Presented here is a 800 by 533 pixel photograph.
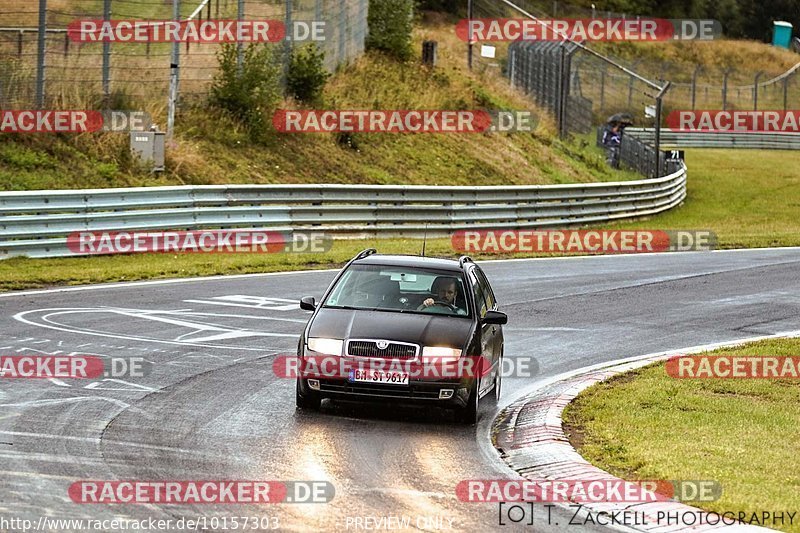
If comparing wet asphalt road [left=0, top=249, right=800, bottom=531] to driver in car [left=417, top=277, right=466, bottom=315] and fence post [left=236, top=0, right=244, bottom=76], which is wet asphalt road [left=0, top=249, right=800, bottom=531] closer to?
driver in car [left=417, top=277, right=466, bottom=315]

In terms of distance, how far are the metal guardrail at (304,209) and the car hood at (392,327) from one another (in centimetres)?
1046

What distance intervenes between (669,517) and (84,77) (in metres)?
21.5

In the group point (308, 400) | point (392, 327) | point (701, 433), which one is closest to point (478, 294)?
point (392, 327)

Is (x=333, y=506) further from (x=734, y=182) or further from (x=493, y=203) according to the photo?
(x=734, y=182)

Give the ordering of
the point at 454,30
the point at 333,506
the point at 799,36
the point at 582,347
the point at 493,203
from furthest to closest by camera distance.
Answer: the point at 799,36, the point at 454,30, the point at 493,203, the point at 582,347, the point at 333,506

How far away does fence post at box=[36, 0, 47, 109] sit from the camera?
25477 mm

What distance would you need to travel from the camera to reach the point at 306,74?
3519cm

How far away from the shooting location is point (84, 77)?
27.4m

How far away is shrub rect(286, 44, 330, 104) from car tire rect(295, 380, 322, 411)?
24.2 metres

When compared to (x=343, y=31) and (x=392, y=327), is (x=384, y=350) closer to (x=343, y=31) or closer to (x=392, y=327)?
(x=392, y=327)

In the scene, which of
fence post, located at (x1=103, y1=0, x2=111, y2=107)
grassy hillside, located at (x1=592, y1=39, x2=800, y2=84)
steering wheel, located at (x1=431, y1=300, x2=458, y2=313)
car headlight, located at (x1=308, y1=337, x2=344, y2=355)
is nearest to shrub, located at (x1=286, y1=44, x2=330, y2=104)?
fence post, located at (x1=103, y1=0, x2=111, y2=107)

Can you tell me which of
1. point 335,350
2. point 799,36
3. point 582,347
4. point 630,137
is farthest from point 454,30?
point 335,350

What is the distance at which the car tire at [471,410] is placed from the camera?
38.4ft

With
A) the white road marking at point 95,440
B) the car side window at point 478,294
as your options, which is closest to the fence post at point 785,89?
the car side window at point 478,294
